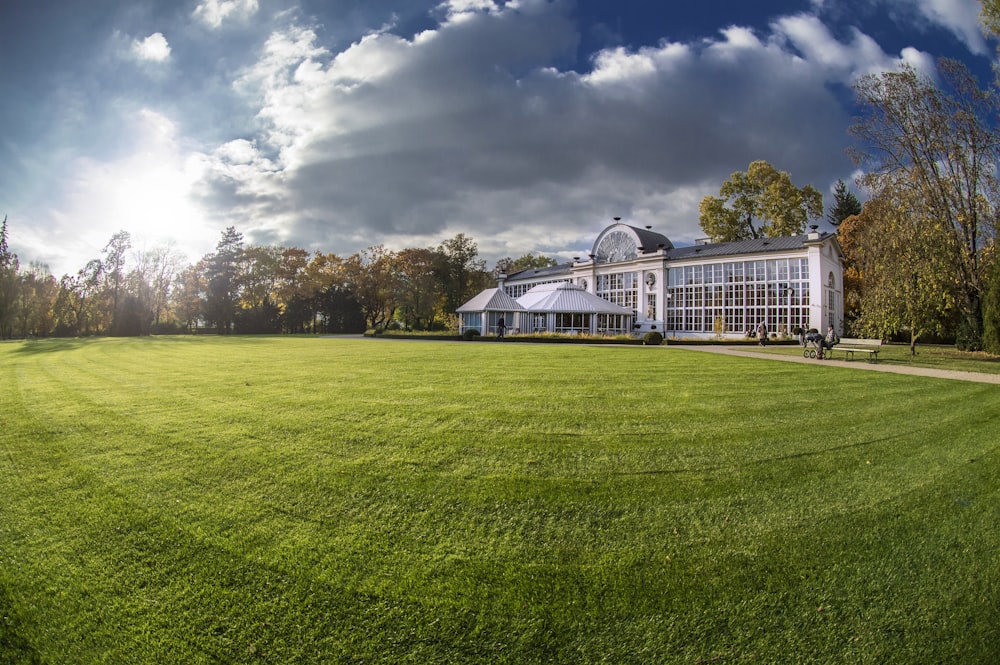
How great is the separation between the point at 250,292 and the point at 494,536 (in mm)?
54946

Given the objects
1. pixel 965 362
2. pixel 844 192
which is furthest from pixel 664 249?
pixel 965 362

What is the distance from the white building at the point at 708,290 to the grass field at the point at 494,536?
31.2 meters

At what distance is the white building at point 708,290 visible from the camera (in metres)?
34.6

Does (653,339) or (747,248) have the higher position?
(747,248)

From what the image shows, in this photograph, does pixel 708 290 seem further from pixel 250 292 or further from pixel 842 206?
pixel 250 292

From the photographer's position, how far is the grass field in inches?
84.7

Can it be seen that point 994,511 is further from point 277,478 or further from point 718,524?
point 277,478

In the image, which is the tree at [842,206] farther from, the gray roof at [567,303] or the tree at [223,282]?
the tree at [223,282]

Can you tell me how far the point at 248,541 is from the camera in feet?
9.39

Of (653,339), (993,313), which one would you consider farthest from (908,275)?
(653,339)

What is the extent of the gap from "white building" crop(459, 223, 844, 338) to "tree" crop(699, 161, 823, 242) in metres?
6.16

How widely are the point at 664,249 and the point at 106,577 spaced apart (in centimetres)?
4756

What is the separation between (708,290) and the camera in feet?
131

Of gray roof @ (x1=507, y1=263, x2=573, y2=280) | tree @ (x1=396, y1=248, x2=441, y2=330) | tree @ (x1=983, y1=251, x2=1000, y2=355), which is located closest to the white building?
gray roof @ (x1=507, y1=263, x2=573, y2=280)
